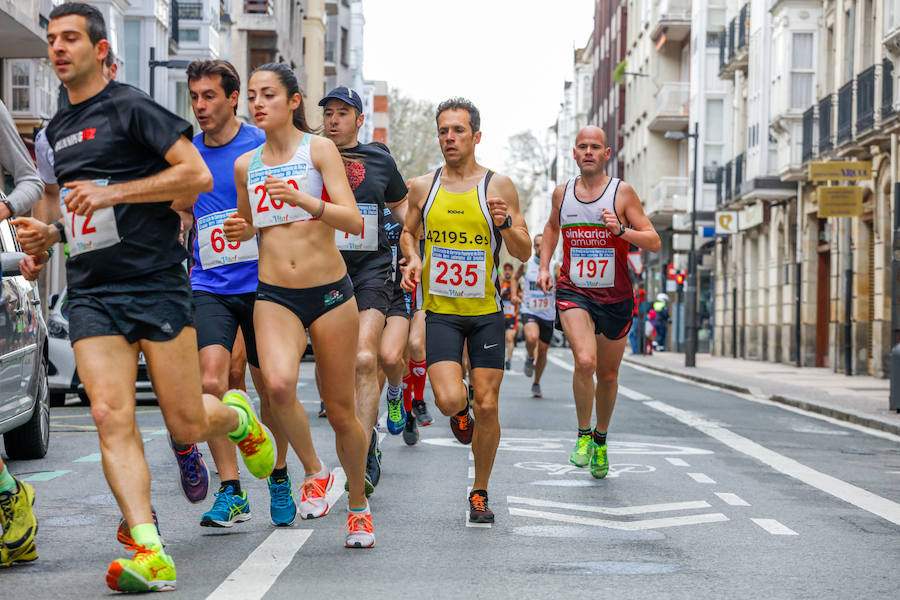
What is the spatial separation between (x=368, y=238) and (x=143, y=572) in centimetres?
423

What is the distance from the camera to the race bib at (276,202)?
733cm

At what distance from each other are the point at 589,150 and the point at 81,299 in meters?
5.02

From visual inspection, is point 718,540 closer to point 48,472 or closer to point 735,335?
point 48,472

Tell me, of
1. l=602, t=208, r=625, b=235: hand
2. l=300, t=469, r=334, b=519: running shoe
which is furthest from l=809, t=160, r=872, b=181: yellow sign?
l=300, t=469, r=334, b=519: running shoe

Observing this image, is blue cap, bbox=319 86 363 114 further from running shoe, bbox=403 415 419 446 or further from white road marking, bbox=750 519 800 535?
running shoe, bbox=403 415 419 446

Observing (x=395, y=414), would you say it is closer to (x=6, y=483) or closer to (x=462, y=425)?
(x=462, y=425)

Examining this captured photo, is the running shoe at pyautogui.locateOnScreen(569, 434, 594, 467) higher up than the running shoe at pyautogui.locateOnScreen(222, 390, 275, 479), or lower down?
lower down

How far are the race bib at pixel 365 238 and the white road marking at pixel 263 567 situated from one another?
248 cm

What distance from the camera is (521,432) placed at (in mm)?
14836

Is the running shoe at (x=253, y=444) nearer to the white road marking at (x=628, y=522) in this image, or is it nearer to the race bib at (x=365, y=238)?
the white road marking at (x=628, y=522)

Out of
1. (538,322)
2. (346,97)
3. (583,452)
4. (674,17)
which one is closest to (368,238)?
(346,97)

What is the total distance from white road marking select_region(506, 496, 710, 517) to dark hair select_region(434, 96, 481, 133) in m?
2.14

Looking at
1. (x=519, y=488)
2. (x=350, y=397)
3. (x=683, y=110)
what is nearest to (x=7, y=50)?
(x=519, y=488)

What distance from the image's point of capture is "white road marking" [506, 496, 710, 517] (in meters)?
8.93
